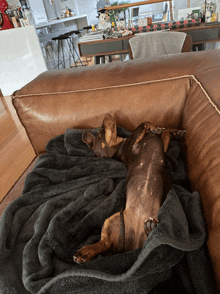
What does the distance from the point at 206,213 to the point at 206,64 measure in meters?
0.81

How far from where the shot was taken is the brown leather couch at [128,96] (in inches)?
40.1

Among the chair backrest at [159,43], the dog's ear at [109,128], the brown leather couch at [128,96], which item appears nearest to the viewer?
the brown leather couch at [128,96]

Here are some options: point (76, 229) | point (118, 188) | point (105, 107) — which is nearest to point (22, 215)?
point (76, 229)

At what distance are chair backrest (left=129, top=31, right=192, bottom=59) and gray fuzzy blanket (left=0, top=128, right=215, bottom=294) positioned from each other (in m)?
1.20

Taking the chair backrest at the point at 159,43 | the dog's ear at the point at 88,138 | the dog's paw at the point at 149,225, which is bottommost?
the dog's paw at the point at 149,225

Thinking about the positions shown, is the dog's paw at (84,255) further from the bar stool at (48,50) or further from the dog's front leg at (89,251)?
the bar stool at (48,50)

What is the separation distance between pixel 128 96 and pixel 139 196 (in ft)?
2.02

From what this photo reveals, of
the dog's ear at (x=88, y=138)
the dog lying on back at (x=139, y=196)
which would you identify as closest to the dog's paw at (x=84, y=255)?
the dog lying on back at (x=139, y=196)

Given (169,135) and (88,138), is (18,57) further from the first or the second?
(169,135)

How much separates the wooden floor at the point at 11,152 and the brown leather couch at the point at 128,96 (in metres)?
0.76

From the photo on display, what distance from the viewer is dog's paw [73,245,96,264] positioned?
0.74 meters

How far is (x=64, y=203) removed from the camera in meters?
0.99

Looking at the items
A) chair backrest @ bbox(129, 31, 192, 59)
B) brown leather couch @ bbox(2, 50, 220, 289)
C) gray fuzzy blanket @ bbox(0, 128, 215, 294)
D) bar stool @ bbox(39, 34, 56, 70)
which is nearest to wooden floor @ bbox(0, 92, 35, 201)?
brown leather couch @ bbox(2, 50, 220, 289)

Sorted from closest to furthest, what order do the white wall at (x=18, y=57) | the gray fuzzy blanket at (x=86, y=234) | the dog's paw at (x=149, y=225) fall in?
the gray fuzzy blanket at (x=86, y=234) < the dog's paw at (x=149, y=225) < the white wall at (x=18, y=57)
